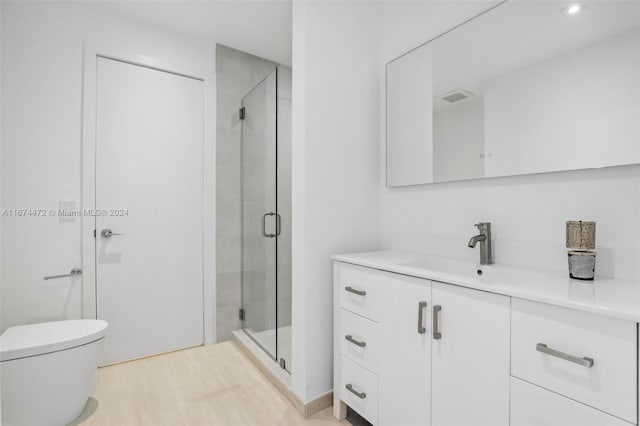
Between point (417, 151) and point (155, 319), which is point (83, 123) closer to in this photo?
point (155, 319)

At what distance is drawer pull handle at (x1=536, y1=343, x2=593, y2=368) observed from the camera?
77 centimetres

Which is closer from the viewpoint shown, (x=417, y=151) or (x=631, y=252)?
(x=631, y=252)

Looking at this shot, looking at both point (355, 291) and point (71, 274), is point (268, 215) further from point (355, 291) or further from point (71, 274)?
point (71, 274)

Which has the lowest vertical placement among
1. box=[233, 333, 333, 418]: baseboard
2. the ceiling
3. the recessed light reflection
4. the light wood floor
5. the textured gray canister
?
the light wood floor

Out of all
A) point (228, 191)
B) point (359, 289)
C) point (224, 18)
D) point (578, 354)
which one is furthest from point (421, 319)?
point (224, 18)

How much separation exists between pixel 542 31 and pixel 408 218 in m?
1.01

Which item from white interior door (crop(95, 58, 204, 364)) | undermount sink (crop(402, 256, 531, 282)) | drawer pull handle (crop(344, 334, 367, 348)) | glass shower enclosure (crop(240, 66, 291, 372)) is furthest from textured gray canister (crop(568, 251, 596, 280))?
white interior door (crop(95, 58, 204, 364))

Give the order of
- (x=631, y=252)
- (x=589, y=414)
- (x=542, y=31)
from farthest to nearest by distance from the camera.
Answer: (x=542, y=31) < (x=631, y=252) < (x=589, y=414)

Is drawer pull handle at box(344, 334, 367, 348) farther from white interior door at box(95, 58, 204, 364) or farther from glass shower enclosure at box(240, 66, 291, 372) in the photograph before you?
white interior door at box(95, 58, 204, 364)

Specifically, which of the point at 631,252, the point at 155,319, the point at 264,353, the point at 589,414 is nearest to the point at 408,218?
the point at 631,252

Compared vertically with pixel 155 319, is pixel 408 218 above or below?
above

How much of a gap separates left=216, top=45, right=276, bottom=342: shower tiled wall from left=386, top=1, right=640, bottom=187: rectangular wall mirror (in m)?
1.41

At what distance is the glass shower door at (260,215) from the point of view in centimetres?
218

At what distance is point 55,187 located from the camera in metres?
1.98
